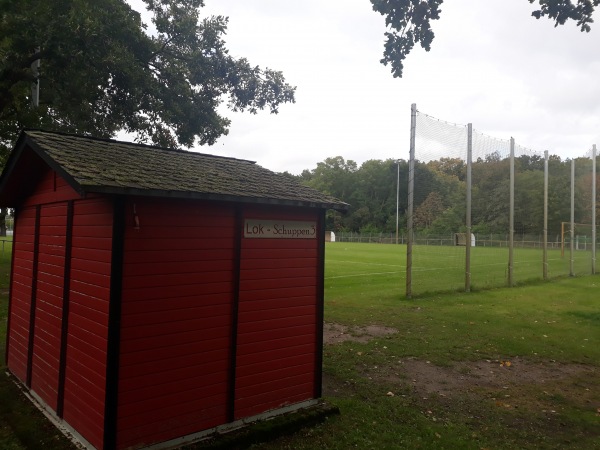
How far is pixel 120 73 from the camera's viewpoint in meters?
15.5

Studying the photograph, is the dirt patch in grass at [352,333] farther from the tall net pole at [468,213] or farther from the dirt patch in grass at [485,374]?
the tall net pole at [468,213]

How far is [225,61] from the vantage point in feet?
63.5

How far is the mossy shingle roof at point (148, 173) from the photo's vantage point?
4.40m

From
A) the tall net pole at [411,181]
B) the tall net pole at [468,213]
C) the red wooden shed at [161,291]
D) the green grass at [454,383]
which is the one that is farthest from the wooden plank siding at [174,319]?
the tall net pole at [468,213]

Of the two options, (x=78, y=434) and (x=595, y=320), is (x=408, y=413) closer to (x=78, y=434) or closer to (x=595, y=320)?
(x=78, y=434)

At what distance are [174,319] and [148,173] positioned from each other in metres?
1.66

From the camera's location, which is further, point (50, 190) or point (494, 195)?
point (494, 195)

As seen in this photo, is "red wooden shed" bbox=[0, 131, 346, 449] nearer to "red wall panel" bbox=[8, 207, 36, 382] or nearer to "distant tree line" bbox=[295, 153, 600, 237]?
"red wall panel" bbox=[8, 207, 36, 382]

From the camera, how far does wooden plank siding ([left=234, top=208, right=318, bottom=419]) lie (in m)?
5.43

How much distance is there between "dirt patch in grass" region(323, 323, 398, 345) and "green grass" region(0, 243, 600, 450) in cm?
27

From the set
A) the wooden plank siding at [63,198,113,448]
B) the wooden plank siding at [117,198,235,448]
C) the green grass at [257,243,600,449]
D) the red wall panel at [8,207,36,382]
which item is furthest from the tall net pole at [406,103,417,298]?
the wooden plank siding at [63,198,113,448]

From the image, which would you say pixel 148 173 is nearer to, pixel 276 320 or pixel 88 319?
pixel 88 319

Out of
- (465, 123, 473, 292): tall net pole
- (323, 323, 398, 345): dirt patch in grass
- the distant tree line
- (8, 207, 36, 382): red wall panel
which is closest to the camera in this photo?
(8, 207, 36, 382): red wall panel

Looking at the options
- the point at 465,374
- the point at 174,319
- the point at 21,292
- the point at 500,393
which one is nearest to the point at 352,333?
the point at 465,374
